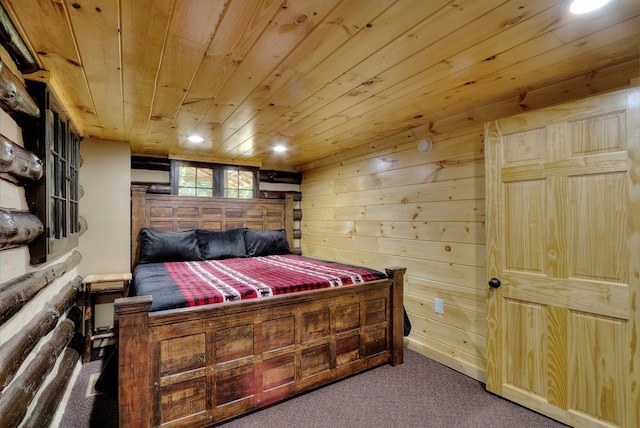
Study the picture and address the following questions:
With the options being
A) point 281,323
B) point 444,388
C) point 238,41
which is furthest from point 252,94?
point 444,388

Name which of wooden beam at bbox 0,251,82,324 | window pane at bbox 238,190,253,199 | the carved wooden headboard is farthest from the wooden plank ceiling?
window pane at bbox 238,190,253,199

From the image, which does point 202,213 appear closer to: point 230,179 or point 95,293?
point 230,179

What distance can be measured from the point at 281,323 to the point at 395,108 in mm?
1763

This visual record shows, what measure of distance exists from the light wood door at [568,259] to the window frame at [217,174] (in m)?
3.10

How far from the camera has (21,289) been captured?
4.67ft

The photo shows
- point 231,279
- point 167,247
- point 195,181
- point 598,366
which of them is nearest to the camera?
point 598,366

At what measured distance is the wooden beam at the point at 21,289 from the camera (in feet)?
4.09

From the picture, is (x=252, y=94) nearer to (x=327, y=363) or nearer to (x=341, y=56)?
(x=341, y=56)

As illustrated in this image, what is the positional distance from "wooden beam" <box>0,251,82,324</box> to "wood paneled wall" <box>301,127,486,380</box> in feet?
8.75

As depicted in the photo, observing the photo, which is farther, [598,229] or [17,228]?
[598,229]

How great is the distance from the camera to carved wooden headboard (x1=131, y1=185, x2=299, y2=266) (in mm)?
3629

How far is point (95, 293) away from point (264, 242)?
179 cm

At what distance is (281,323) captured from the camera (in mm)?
2062

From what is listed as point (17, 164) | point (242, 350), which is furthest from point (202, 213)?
point (17, 164)
